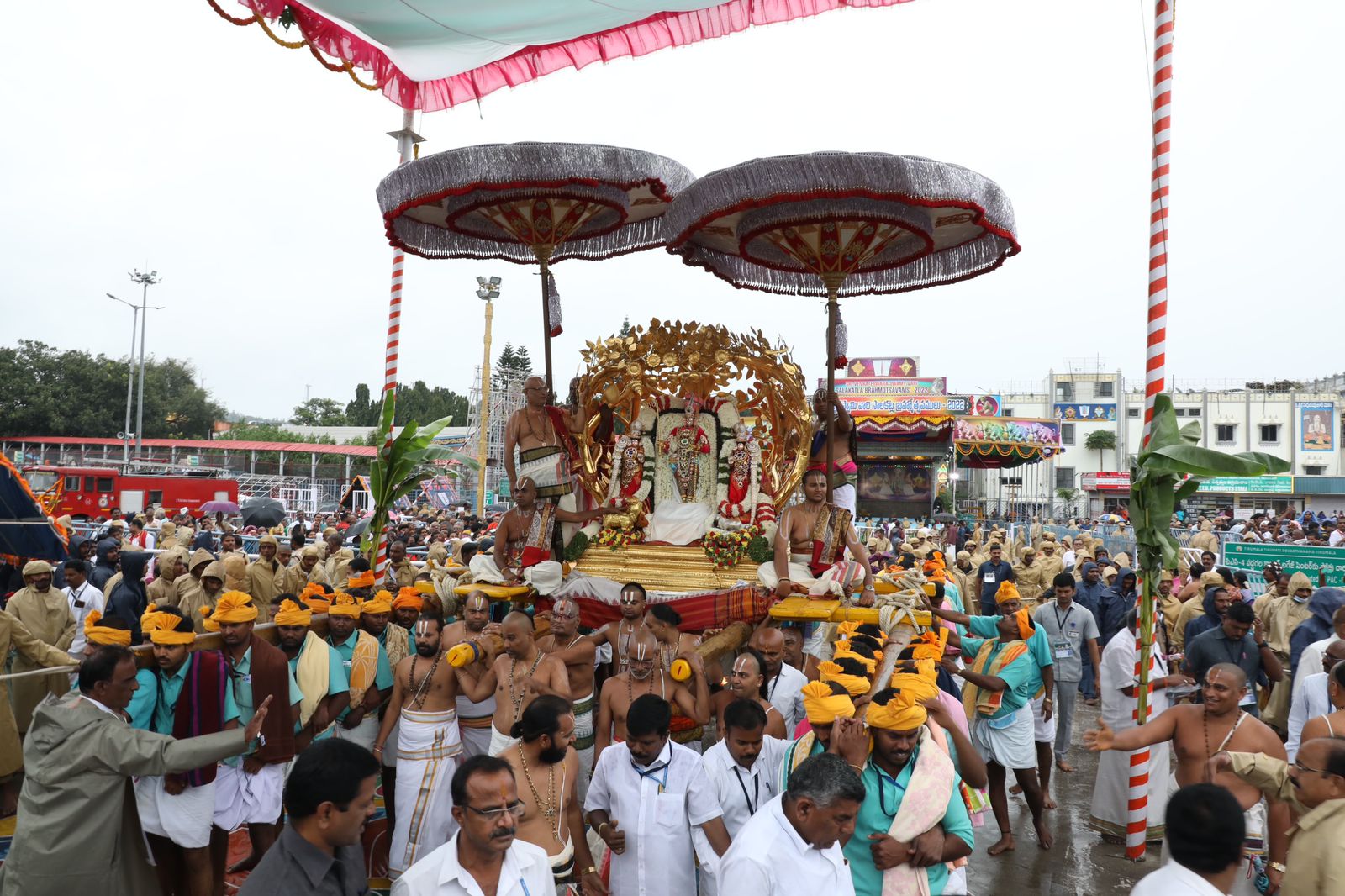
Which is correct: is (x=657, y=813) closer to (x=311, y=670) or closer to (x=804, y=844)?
(x=804, y=844)

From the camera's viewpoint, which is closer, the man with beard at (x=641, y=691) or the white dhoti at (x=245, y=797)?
the white dhoti at (x=245, y=797)

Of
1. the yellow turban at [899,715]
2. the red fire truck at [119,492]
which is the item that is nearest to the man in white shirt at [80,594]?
the yellow turban at [899,715]

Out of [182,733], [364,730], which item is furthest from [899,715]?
[364,730]

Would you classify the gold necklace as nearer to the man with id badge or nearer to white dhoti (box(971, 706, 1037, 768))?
white dhoti (box(971, 706, 1037, 768))

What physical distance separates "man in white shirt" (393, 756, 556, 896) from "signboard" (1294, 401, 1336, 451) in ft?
172

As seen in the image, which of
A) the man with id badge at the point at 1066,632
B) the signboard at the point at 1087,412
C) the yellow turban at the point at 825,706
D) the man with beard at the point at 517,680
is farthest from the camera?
the signboard at the point at 1087,412

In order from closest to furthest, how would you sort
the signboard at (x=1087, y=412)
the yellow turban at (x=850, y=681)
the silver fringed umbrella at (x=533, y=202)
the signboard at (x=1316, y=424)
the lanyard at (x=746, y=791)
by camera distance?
the yellow turban at (x=850, y=681) → the lanyard at (x=746, y=791) → the silver fringed umbrella at (x=533, y=202) → the signboard at (x=1316, y=424) → the signboard at (x=1087, y=412)

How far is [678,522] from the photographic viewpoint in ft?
26.5

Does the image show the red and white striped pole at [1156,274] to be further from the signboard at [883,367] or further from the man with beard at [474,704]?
the signboard at [883,367]

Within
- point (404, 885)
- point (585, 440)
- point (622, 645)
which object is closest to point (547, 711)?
point (404, 885)

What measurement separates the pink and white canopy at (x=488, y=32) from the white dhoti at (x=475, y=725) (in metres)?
4.95

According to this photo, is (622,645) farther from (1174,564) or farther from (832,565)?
(1174,564)

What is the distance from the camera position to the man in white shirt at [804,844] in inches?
105

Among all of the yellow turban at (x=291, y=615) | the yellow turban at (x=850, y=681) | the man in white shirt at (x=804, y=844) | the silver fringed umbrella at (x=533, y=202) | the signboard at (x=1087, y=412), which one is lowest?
the man in white shirt at (x=804, y=844)
